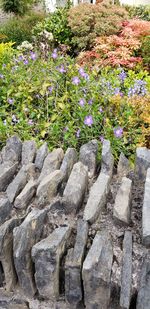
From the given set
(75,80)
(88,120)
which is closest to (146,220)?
(88,120)

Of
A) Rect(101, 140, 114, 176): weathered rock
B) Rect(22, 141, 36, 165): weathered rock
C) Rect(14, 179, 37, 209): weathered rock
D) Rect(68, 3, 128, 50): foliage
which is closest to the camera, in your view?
Rect(14, 179, 37, 209): weathered rock

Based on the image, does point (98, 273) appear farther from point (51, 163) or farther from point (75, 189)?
point (51, 163)

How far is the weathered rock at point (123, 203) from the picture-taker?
1436mm

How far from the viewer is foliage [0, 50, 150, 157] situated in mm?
2906

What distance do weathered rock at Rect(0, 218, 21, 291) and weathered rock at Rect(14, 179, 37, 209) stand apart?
12 cm

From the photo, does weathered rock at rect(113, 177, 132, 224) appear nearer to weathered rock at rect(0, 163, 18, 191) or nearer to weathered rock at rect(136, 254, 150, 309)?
weathered rock at rect(136, 254, 150, 309)

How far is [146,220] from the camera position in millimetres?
1317

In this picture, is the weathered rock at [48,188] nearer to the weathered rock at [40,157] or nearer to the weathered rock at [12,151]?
the weathered rock at [40,157]

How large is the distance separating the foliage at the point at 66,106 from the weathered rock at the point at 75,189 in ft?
2.95

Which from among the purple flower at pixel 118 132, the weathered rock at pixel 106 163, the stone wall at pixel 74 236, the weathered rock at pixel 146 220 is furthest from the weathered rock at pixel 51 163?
the purple flower at pixel 118 132

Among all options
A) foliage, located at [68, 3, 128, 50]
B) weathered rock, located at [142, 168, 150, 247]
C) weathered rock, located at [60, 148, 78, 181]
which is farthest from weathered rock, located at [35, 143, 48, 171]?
foliage, located at [68, 3, 128, 50]

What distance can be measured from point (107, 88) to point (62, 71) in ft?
1.53

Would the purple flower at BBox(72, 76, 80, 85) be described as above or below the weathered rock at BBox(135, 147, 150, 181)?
below

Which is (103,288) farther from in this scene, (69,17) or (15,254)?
(69,17)
